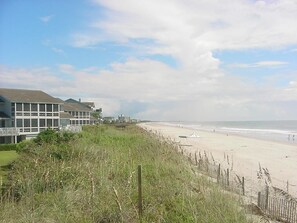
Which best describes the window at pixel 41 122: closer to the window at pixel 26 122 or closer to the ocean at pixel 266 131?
the window at pixel 26 122

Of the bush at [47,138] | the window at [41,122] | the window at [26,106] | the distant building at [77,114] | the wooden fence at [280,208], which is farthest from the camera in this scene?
the distant building at [77,114]

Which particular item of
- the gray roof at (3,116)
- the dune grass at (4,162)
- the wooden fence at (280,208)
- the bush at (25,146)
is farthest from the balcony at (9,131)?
the wooden fence at (280,208)

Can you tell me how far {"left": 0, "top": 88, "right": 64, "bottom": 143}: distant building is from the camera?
1665 inches

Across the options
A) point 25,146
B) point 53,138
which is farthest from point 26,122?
point 53,138

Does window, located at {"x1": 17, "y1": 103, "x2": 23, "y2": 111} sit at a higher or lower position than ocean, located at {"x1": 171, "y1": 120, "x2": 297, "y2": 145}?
higher

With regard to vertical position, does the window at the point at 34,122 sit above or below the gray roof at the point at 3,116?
below

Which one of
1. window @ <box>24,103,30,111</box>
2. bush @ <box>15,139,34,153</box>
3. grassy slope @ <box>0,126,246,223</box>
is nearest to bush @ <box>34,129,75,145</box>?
bush @ <box>15,139,34,153</box>

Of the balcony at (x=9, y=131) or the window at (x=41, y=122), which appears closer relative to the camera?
the balcony at (x=9, y=131)

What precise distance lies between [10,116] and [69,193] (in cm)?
4017

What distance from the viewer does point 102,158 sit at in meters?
10.4

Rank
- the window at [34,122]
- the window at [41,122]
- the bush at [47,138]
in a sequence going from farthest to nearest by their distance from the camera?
the window at [41,122] → the window at [34,122] → the bush at [47,138]

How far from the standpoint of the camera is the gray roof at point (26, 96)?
44.1 metres

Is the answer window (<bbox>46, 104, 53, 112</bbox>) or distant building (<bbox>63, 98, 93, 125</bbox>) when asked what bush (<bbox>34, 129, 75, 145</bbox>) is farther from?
distant building (<bbox>63, 98, 93, 125</bbox>)

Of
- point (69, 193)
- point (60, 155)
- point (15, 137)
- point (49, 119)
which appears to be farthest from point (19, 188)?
point (49, 119)
